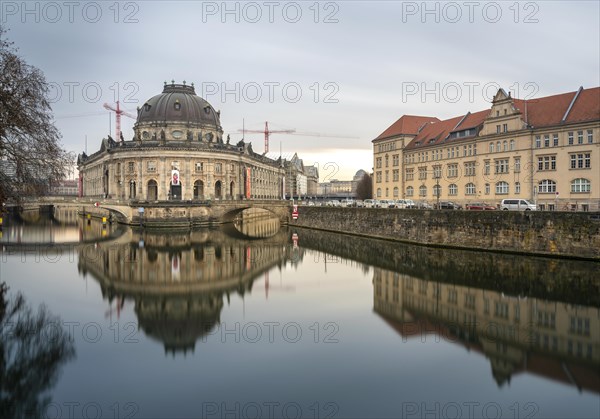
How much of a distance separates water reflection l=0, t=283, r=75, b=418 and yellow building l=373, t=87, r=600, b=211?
40993 mm

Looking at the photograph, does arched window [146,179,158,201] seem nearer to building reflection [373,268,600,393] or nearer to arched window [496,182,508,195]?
arched window [496,182,508,195]

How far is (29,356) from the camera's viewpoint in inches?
603

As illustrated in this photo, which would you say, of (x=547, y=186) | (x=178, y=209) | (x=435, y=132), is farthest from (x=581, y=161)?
(x=178, y=209)

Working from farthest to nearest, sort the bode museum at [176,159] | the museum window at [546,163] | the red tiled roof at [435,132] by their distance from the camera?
the bode museum at [176,159] < the red tiled roof at [435,132] < the museum window at [546,163]

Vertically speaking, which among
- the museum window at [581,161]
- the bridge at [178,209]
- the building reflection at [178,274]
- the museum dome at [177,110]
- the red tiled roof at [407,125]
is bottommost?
the building reflection at [178,274]

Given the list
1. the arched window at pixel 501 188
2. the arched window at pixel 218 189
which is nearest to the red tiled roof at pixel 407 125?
the arched window at pixel 501 188

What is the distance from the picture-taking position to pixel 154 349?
16516 mm

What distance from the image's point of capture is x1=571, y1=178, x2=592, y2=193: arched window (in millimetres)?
43688

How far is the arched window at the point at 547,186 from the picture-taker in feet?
154

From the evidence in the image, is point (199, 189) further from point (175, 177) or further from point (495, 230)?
point (495, 230)

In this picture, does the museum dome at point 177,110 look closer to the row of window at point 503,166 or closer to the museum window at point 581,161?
the row of window at point 503,166

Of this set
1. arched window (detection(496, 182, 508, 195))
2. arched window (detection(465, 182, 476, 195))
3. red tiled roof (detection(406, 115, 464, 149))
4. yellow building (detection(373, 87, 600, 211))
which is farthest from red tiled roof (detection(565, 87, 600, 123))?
red tiled roof (detection(406, 115, 464, 149))

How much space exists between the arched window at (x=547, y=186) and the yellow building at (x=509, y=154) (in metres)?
0.09

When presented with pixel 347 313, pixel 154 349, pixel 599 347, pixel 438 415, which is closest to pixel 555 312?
pixel 599 347
